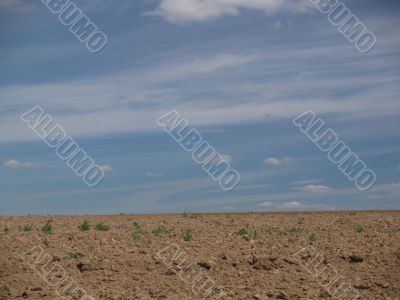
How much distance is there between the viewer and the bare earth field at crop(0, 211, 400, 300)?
42.7ft

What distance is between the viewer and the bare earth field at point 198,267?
1302 cm

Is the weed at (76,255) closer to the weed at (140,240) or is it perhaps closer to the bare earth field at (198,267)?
the bare earth field at (198,267)

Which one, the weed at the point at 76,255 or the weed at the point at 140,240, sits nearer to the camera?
the weed at the point at 76,255

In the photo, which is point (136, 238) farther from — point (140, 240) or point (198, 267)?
point (198, 267)

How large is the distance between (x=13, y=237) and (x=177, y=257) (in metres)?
5.14

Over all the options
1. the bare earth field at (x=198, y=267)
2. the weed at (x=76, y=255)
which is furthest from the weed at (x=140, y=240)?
the weed at (x=76, y=255)

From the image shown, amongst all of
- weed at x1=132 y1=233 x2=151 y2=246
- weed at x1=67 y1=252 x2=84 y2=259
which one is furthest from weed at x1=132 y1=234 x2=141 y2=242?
weed at x1=67 y1=252 x2=84 y2=259

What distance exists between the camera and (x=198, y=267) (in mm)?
13945

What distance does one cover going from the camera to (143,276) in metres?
13.6

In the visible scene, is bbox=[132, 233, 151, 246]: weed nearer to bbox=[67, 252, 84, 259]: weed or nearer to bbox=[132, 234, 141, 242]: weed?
bbox=[132, 234, 141, 242]: weed

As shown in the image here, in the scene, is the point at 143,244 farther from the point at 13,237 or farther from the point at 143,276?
the point at 13,237

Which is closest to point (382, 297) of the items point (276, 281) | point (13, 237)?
point (276, 281)

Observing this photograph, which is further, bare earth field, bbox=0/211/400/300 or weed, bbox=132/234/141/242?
weed, bbox=132/234/141/242

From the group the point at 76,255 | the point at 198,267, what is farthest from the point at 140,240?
the point at 198,267
